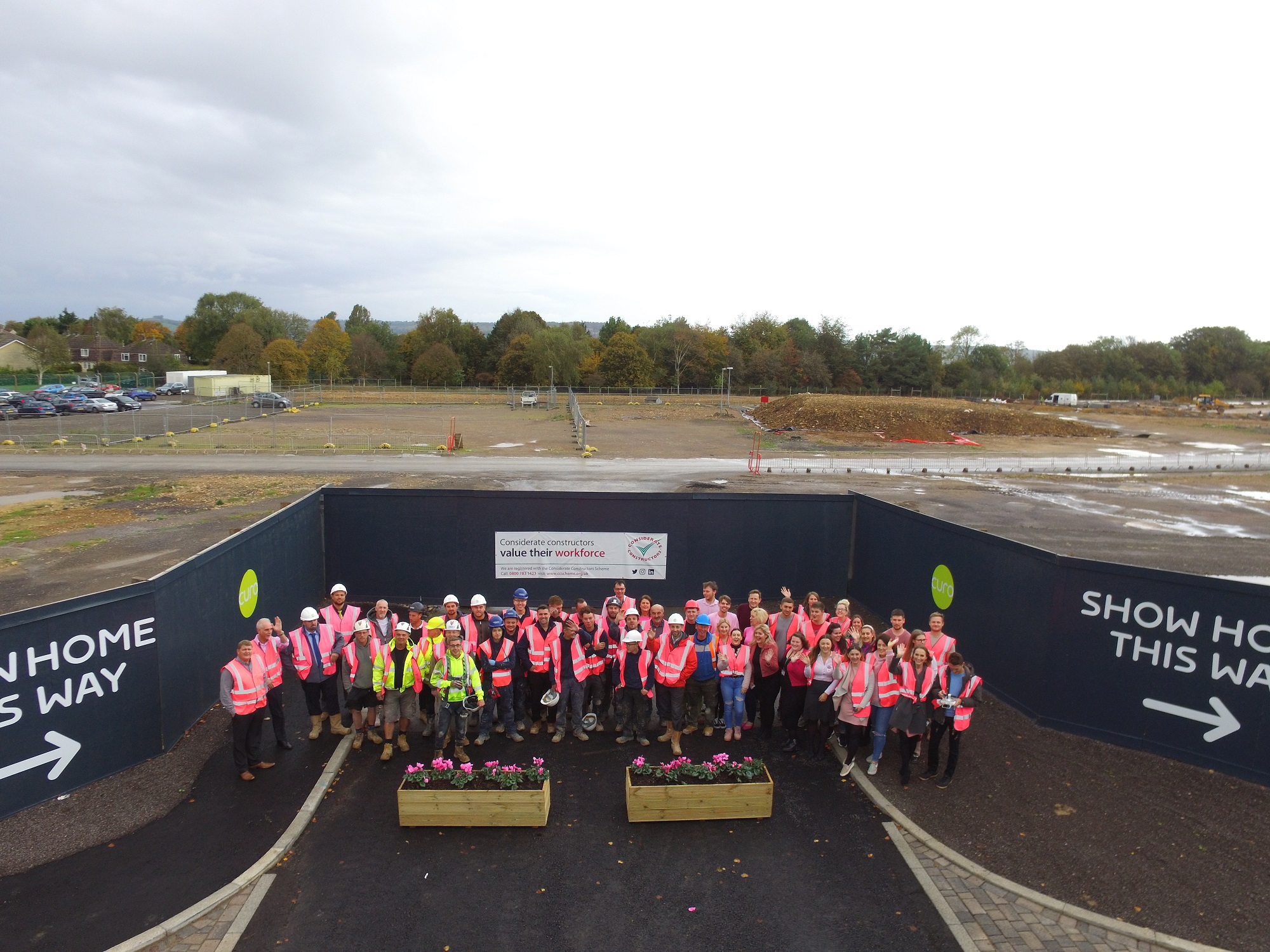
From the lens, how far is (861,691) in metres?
8.24

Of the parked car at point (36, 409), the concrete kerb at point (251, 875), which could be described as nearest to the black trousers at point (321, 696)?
the concrete kerb at point (251, 875)

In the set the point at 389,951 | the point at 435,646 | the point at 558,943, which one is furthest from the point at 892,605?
the point at 389,951

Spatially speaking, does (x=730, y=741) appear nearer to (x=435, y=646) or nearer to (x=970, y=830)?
(x=970, y=830)

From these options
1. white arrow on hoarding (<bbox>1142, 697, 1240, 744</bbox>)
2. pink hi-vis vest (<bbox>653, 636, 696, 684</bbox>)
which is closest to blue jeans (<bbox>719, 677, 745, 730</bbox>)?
pink hi-vis vest (<bbox>653, 636, 696, 684</bbox>)

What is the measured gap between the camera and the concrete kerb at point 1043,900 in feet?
18.7

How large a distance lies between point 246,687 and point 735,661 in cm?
540

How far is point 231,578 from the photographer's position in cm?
1000

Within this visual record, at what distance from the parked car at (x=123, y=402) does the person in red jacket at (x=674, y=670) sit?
58994mm

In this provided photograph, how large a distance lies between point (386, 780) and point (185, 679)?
9.39 ft

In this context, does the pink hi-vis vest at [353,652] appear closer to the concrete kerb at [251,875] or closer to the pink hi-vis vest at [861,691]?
the concrete kerb at [251,875]

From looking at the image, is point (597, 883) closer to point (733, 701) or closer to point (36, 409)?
point (733, 701)

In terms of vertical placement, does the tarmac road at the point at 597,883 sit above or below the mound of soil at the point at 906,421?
below

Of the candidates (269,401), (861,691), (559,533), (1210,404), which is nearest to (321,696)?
(559,533)

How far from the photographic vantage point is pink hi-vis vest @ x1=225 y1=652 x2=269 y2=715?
784 cm
